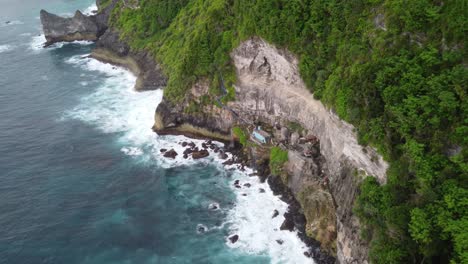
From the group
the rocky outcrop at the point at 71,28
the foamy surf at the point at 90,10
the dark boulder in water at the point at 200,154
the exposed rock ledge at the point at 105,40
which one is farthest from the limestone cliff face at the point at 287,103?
the foamy surf at the point at 90,10

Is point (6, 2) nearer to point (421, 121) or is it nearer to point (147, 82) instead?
point (147, 82)

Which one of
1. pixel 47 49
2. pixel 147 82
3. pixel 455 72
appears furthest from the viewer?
pixel 47 49

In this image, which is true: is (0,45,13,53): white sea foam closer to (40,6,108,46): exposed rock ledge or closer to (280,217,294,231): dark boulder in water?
(40,6,108,46): exposed rock ledge

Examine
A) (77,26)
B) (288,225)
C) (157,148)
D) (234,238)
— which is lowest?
(234,238)

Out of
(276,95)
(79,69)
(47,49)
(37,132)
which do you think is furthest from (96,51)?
(276,95)

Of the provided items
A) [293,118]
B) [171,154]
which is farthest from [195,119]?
[293,118]

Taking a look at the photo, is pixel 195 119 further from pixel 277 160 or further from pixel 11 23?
pixel 11 23

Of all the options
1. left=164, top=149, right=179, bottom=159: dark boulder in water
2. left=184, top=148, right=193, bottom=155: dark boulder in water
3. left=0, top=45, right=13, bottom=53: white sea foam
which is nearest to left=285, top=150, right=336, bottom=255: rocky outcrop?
left=184, top=148, right=193, bottom=155: dark boulder in water
